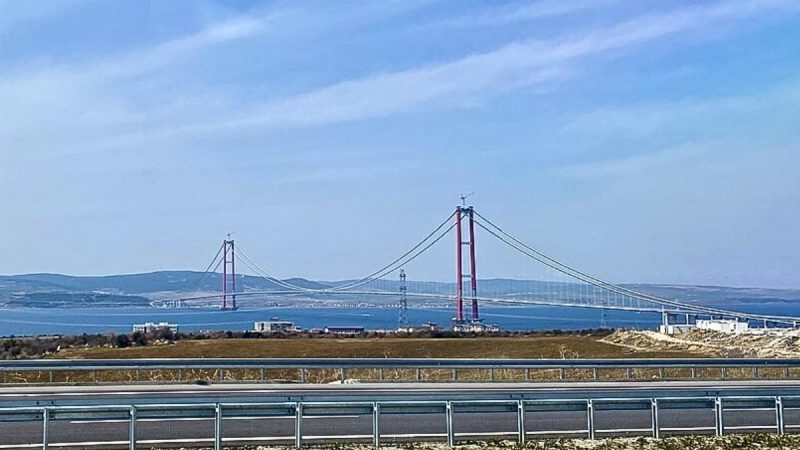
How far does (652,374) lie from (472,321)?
4432 centimetres

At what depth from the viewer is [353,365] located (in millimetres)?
24141

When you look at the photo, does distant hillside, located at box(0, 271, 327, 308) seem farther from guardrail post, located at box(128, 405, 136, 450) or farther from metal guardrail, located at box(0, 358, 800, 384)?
guardrail post, located at box(128, 405, 136, 450)

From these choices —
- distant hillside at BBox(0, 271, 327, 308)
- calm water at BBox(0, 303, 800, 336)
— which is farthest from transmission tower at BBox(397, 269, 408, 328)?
distant hillside at BBox(0, 271, 327, 308)

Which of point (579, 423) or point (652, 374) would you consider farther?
point (652, 374)

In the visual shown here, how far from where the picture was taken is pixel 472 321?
71.9m

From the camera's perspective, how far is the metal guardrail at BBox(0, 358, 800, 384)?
23.2 meters

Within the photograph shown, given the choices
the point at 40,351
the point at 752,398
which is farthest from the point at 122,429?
the point at 40,351

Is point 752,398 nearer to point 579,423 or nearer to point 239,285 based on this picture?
point 579,423

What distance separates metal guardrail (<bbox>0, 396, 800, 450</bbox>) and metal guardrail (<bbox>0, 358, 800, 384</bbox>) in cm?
869

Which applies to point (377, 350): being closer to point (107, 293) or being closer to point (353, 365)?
point (353, 365)

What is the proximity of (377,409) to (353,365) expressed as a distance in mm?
11054

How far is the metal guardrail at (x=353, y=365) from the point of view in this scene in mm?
23203

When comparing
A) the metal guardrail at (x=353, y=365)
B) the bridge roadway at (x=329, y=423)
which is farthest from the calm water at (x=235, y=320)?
the bridge roadway at (x=329, y=423)

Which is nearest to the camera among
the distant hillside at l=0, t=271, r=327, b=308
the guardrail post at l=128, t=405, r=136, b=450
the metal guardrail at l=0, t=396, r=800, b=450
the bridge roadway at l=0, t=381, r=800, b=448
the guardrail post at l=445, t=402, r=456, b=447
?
the guardrail post at l=128, t=405, r=136, b=450
